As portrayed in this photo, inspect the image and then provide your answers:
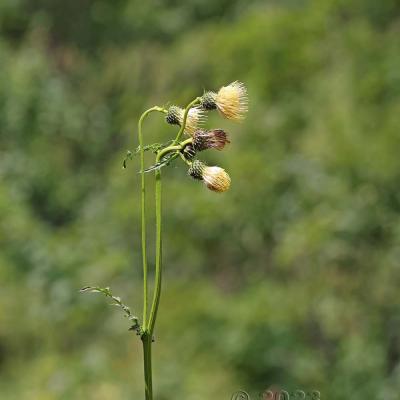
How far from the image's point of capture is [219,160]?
429cm

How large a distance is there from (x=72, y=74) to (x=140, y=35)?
0.50 m

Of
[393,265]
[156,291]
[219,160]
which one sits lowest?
[156,291]

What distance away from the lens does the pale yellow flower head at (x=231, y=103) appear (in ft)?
3.11

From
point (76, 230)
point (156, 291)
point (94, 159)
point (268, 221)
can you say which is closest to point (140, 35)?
point (94, 159)

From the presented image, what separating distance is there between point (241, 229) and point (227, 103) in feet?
10.7

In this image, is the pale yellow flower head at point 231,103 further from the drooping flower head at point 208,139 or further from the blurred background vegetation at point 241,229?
the blurred background vegetation at point 241,229

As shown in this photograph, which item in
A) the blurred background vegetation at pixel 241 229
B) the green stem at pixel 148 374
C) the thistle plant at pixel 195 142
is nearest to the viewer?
the green stem at pixel 148 374

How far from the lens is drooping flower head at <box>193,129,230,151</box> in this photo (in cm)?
92

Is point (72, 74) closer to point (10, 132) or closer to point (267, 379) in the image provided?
point (10, 132)

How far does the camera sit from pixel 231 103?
960mm

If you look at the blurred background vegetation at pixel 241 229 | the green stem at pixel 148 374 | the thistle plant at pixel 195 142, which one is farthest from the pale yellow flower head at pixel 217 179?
the blurred background vegetation at pixel 241 229

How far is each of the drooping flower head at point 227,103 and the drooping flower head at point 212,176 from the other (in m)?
0.06

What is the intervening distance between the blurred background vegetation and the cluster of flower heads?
7.93 feet

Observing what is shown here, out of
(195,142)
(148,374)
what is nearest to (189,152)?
(195,142)
